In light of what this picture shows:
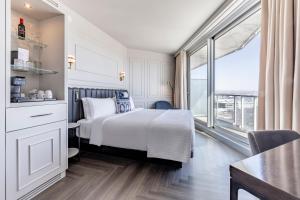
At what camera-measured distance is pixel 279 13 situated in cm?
189

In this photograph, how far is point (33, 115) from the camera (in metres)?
1.64

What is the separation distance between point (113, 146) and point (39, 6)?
6.69 feet

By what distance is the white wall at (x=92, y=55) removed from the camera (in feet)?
10.3

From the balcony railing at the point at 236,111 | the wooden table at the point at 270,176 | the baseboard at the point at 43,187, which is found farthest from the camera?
the balcony railing at the point at 236,111

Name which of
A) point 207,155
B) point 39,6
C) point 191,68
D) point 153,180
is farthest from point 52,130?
point 191,68

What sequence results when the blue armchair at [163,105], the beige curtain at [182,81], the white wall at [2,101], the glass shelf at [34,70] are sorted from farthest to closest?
the blue armchair at [163,105] → the beige curtain at [182,81] → the glass shelf at [34,70] → the white wall at [2,101]

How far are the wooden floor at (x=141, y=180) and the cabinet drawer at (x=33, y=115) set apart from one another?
30.4 inches

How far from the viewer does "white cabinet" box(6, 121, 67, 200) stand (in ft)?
4.72

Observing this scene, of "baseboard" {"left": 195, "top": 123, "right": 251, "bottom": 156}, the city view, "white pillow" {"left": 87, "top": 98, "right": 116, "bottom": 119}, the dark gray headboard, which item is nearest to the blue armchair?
"baseboard" {"left": 195, "top": 123, "right": 251, "bottom": 156}

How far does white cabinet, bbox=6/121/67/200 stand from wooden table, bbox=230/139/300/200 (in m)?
1.76

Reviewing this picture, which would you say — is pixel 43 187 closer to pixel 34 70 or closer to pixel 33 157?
pixel 33 157

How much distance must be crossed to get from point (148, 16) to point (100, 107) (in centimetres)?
206

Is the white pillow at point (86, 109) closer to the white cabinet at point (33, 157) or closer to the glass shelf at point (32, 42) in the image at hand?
the white cabinet at point (33, 157)

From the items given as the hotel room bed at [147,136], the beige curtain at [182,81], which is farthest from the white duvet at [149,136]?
the beige curtain at [182,81]
